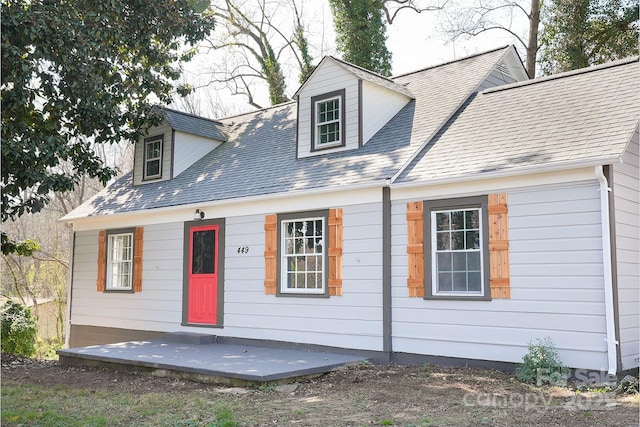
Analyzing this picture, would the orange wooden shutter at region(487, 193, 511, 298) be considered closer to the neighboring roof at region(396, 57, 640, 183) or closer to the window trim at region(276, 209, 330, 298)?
the neighboring roof at region(396, 57, 640, 183)

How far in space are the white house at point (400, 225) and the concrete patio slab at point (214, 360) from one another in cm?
64

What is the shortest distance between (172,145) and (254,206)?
3.99 metres

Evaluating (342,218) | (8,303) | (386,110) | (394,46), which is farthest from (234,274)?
(394,46)

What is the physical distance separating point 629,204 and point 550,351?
92.1 inches

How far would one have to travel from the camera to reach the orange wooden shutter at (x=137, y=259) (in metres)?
13.5

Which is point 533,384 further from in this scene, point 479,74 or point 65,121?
point 65,121

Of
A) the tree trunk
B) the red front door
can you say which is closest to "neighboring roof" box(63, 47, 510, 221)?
the red front door

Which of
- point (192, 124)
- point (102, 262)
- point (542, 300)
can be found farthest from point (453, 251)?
point (102, 262)

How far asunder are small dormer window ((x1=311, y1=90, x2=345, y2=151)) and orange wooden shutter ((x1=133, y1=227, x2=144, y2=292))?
454cm

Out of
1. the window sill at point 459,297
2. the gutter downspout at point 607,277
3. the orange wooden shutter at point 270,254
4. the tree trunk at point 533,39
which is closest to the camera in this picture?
the gutter downspout at point 607,277

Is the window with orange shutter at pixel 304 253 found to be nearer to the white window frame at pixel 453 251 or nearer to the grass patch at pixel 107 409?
the white window frame at pixel 453 251

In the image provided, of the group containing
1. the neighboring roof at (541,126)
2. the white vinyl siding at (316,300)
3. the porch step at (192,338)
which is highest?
the neighboring roof at (541,126)

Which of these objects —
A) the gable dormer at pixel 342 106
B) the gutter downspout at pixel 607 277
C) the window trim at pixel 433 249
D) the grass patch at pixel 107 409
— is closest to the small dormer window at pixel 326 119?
the gable dormer at pixel 342 106

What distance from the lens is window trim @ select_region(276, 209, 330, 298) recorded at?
34.1 ft
